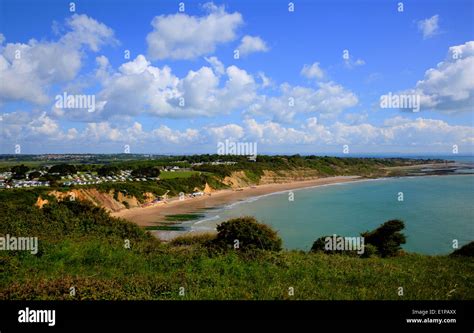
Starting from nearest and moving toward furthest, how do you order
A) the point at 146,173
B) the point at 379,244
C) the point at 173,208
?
the point at 379,244 → the point at 173,208 → the point at 146,173

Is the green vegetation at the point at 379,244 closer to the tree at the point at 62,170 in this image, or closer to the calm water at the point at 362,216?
the calm water at the point at 362,216

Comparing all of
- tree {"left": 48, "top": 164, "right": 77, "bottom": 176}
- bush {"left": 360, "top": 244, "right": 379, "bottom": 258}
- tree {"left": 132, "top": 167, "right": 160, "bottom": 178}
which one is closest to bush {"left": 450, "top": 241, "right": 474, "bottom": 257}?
bush {"left": 360, "top": 244, "right": 379, "bottom": 258}

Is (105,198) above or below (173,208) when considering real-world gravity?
above

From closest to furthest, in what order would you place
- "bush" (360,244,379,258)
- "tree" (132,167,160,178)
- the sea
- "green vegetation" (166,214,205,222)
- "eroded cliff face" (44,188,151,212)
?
1. "bush" (360,244,379,258)
2. the sea
3. "green vegetation" (166,214,205,222)
4. "eroded cliff face" (44,188,151,212)
5. "tree" (132,167,160,178)

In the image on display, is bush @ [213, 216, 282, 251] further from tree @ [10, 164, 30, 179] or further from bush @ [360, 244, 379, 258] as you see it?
tree @ [10, 164, 30, 179]

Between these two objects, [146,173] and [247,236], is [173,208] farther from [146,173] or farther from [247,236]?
[247,236]

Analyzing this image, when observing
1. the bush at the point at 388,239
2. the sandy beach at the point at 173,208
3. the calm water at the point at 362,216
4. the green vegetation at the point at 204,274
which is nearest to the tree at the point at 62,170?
the sandy beach at the point at 173,208

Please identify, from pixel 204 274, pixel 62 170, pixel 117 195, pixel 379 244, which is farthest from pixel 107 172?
pixel 204 274
